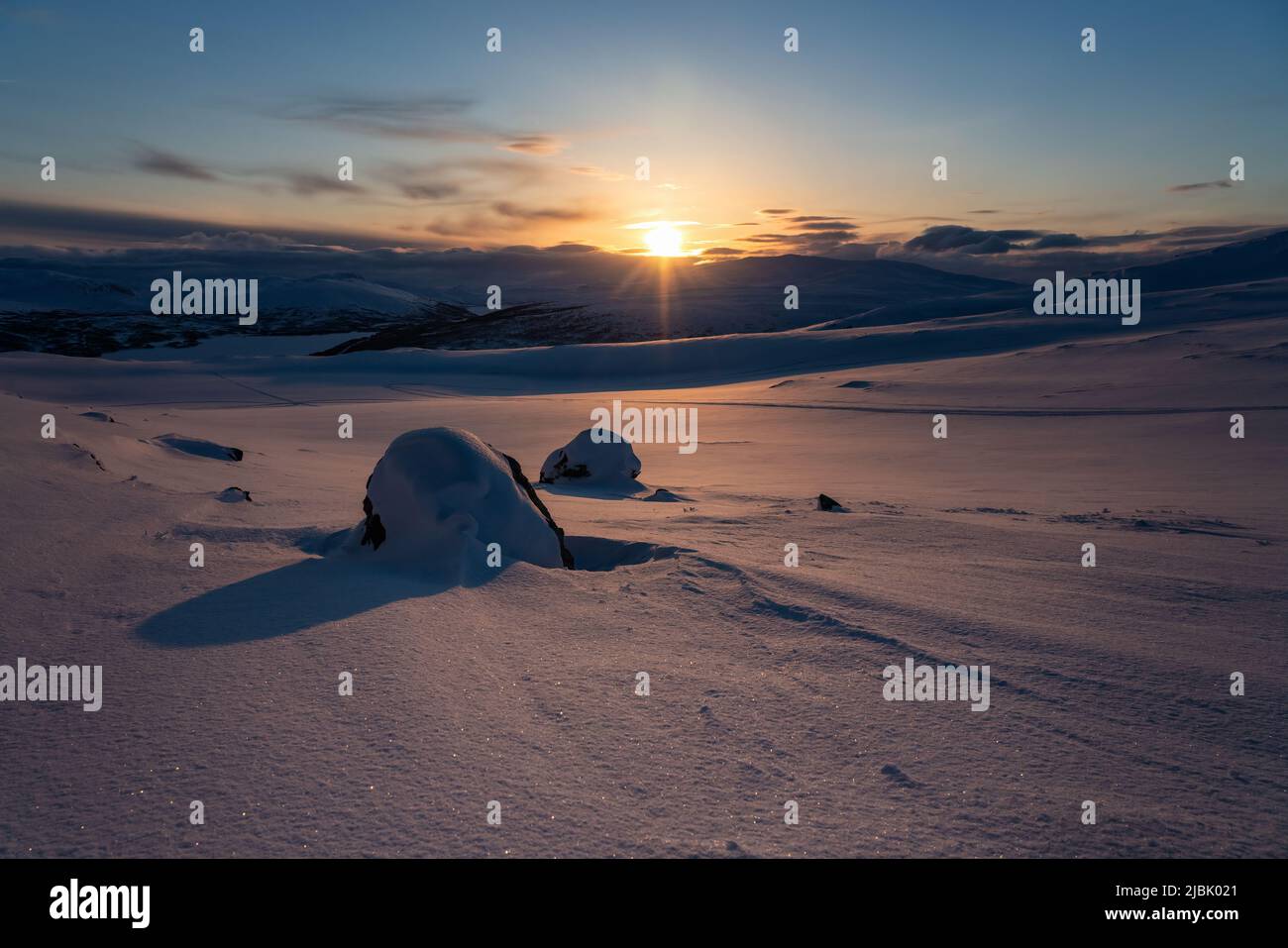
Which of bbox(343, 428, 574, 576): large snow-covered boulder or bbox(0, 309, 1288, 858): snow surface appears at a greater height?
bbox(343, 428, 574, 576): large snow-covered boulder

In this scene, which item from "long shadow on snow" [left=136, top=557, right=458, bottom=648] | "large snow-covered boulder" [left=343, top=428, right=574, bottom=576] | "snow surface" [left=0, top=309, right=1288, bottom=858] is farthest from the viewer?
"large snow-covered boulder" [left=343, top=428, right=574, bottom=576]

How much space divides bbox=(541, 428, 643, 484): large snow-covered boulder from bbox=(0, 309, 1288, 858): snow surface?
394 cm

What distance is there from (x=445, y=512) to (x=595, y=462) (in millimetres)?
6735

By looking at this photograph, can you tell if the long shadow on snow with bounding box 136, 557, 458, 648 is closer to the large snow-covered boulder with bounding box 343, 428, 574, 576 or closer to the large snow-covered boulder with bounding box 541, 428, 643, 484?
the large snow-covered boulder with bounding box 343, 428, 574, 576

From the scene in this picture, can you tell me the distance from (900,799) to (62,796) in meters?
2.42

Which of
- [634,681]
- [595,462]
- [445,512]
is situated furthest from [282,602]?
[595,462]

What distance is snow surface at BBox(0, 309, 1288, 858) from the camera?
2.33 m

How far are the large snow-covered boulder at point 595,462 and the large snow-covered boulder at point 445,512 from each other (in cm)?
609

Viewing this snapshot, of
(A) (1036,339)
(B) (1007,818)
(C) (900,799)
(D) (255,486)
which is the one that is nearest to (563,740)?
Answer: (C) (900,799)

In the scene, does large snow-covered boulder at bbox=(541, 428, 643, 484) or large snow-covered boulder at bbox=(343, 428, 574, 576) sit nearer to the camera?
large snow-covered boulder at bbox=(343, 428, 574, 576)

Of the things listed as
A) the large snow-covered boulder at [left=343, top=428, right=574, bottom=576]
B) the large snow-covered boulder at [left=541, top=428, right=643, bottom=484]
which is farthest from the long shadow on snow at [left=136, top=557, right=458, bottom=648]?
the large snow-covered boulder at [left=541, top=428, right=643, bottom=484]

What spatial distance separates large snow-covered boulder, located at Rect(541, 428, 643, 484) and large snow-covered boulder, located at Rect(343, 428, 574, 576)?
20.0ft

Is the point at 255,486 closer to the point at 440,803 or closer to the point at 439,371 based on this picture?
the point at 440,803

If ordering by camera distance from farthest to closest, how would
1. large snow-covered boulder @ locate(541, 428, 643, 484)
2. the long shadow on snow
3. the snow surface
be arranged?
large snow-covered boulder @ locate(541, 428, 643, 484) < the long shadow on snow < the snow surface
